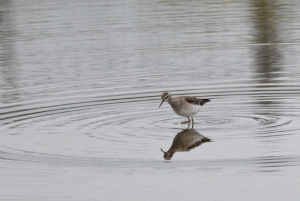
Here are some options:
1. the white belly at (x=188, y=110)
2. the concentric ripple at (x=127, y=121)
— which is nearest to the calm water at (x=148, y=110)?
the concentric ripple at (x=127, y=121)

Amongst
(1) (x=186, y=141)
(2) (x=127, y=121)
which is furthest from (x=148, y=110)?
(1) (x=186, y=141)

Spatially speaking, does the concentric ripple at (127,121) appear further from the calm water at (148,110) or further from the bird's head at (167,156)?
the bird's head at (167,156)

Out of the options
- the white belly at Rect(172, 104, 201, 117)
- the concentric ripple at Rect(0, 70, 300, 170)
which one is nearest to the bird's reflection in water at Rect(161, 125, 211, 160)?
the concentric ripple at Rect(0, 70, 300, 170)

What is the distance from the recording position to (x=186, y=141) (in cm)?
1501

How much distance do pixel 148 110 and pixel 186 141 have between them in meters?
2.83

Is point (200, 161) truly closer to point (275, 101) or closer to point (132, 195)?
point (132, 195)

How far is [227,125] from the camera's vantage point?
15992mm

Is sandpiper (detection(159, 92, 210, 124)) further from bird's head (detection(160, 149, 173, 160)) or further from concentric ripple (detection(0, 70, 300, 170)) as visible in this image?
bird's head (detection(160, 149, 173, 160))

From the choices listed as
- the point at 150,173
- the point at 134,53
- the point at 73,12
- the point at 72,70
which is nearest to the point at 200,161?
the point at 150,173

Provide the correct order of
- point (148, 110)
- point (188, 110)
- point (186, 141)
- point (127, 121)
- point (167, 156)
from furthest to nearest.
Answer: point (148, 110) → point (127, 121) → point (188, 110) → point (186, 141) → point (167, 156)

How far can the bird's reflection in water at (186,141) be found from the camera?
14190 millimetres

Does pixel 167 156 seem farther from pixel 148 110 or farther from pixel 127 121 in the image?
pixel 148 110

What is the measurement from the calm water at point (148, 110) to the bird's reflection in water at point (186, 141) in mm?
35

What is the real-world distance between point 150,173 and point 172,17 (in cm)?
2528
